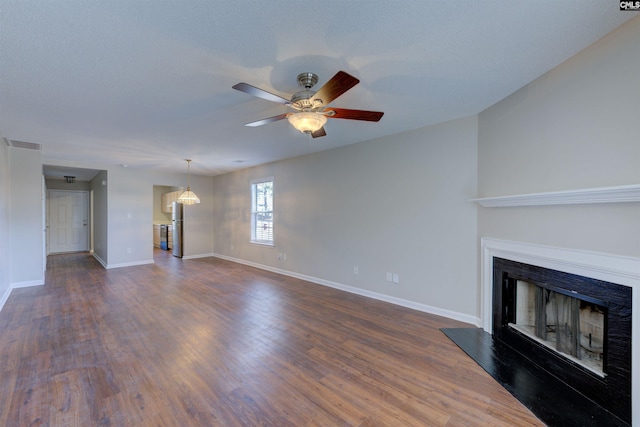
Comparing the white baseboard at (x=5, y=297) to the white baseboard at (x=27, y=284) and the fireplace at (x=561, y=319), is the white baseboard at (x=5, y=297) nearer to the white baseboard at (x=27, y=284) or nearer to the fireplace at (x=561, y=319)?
the white baseboard at (x=27, y=284)

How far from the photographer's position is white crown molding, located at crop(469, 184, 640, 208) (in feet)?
4.99

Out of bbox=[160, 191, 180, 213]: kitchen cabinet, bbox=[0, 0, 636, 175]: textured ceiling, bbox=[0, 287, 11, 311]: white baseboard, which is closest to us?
bbox=[0, 0, 636, 175]: textured ceiling

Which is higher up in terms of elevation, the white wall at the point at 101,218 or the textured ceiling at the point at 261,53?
the textured ceiling at the point at 261,53

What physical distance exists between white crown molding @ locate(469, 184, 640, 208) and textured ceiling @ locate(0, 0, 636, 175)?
1018 mm

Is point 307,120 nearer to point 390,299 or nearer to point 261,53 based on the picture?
point 261,53

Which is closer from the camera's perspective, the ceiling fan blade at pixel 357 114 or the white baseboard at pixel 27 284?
the ceiling fan blade at pixel 357 114

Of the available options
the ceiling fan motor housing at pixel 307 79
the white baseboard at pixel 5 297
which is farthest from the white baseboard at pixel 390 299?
the white baseboard at pixel 5 297

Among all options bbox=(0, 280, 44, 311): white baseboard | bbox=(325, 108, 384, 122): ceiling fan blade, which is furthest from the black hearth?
bbox=(0, 280, 44, 311): white baseboard

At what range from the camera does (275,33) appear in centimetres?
164

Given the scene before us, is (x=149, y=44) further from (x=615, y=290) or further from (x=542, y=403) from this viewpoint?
(x=542, y=403)

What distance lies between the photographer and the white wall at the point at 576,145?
1.64 metres

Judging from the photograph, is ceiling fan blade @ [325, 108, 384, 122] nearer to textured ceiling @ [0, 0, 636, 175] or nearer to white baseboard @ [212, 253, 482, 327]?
textured ceiling @ [0, 0, 636, 175]

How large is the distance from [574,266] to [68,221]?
1167 centimetres

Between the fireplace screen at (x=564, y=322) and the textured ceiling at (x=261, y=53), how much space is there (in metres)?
1.88
